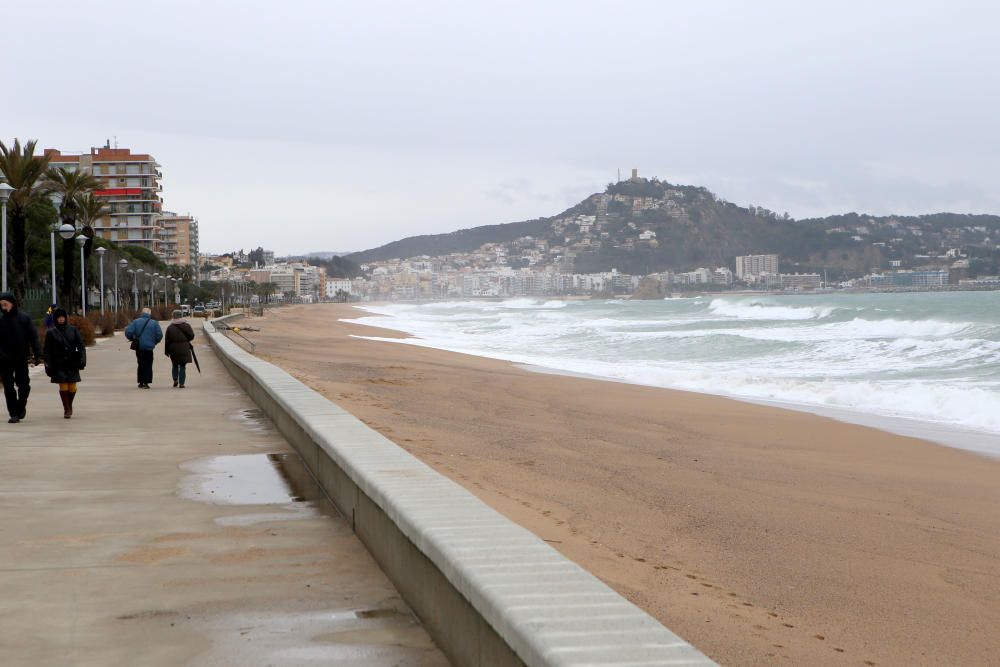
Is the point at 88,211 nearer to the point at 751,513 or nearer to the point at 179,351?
the point at 179,351

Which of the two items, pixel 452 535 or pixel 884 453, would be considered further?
pixel 884 453

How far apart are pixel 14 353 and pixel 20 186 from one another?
1299 inches

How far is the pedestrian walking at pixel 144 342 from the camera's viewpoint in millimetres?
16172

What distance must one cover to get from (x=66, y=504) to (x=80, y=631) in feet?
9.05

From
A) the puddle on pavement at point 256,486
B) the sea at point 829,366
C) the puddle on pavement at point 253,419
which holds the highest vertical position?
the puddle on pavement at point 256,486

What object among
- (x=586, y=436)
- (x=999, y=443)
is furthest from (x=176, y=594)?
(x=999, y=443)

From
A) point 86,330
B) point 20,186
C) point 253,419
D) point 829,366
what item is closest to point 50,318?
point 253,419

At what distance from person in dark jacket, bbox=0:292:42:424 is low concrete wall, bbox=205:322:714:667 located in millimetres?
6207

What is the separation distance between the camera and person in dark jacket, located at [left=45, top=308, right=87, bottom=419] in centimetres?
1192

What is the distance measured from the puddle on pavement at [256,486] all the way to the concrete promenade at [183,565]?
0.02 meters

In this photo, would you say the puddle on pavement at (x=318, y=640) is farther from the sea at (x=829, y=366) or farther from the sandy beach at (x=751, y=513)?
the sea at (x=829, y=366)

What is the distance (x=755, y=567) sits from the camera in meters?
6.11

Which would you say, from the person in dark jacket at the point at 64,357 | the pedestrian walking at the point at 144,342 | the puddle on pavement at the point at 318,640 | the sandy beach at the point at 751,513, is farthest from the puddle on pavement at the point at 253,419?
the puddle on pavement at the point at 318,640

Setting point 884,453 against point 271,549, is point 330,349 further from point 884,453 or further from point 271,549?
point 271,549
